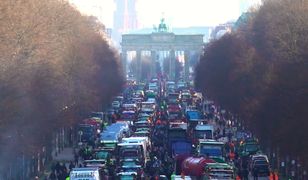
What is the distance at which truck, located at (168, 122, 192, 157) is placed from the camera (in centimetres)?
5500

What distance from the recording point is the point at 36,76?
162ft

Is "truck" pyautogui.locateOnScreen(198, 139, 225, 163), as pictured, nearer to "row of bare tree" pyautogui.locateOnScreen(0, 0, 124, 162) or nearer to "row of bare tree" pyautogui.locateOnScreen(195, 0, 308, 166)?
"row of bare tree" pyautogui.locateOnScreen(195, 0, 308, 166)

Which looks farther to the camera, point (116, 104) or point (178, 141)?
point (116, 104)

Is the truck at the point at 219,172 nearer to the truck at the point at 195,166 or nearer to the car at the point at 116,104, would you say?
the truck at the point at 195,166

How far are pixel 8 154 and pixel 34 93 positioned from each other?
17.1ft

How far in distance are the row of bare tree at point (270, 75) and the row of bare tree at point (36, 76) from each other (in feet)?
29.2

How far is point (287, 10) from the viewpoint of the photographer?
2763 inches

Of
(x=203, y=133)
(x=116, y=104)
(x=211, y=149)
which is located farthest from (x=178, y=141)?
(x=116, y=104)

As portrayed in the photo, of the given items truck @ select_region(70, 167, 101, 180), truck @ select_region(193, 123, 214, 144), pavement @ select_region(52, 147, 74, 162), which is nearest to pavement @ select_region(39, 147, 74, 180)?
pavement @ select_region(52, 147, 74, 162)

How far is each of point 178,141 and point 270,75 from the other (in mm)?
5118

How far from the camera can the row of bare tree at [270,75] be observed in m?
43.9

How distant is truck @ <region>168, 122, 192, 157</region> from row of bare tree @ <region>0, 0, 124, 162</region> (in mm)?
4959

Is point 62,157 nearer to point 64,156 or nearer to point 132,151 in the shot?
point 64,156

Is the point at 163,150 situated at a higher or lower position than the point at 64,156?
higher
